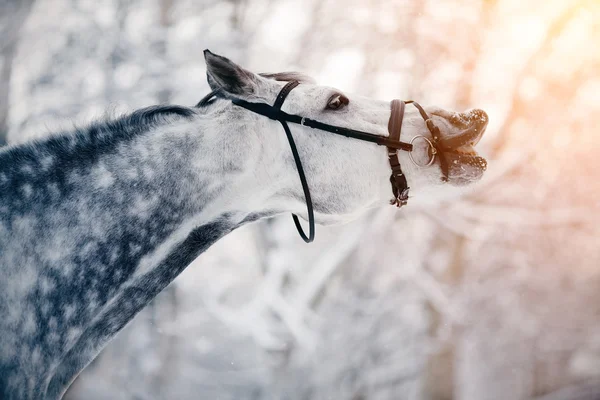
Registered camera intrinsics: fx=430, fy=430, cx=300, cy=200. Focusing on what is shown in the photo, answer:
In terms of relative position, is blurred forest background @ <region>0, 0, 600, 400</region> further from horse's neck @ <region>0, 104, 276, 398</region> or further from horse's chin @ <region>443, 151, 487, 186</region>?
horse's neck @ <region>0, 104, 276, 398</region>

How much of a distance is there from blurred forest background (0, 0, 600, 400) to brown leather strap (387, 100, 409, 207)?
16.5ft

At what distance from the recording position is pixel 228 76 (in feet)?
6.27

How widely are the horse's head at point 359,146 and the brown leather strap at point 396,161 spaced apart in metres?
0.03

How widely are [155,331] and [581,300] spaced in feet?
25.5

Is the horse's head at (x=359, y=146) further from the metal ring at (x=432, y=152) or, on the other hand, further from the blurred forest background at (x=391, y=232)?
the blurred forest background at (x=391, y=232)

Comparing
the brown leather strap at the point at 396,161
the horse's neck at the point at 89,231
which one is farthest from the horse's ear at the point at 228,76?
the brown leather strap at the point at 396,161

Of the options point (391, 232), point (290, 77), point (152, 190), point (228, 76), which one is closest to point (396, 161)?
point (290, 77)

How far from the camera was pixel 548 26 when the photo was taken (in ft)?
25.0

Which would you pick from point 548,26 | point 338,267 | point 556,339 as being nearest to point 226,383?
point 338,267

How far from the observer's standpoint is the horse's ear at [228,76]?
1844 millimetres

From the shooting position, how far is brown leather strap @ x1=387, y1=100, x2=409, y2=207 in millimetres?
2137

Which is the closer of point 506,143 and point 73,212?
point 73,212

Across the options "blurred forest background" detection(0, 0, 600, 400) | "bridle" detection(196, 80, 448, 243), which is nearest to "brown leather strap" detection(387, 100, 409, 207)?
"bridle" detection(196, 80, 448, 243)

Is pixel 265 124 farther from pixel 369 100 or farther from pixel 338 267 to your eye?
pixel 338 267
